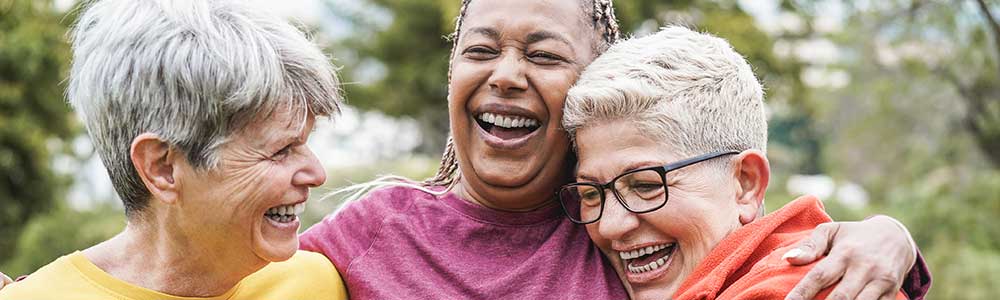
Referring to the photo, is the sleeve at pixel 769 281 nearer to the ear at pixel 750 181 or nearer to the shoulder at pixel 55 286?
the ear at pixel 750 181

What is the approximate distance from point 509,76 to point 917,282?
111 cm

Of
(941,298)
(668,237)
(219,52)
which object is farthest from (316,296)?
(941,298)

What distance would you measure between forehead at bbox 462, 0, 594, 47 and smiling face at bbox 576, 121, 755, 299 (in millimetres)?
312

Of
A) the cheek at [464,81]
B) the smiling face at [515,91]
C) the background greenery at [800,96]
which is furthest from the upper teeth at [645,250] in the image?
the background greenery at [800,96]

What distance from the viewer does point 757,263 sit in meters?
2.38

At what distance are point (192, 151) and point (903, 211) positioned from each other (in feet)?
32.9

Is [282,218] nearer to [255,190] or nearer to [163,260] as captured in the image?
[255,190]

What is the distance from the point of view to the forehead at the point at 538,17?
2746 millimetres

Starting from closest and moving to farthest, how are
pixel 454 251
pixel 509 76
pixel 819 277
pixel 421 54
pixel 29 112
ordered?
pixel 819 277, pixel 509 76, pixel 454 251, pixel 29 112, pixel 421 54

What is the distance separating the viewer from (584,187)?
264cm

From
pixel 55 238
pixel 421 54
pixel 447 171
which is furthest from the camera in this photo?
pixel 421 54

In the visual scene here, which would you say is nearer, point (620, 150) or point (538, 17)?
point (620, 150)

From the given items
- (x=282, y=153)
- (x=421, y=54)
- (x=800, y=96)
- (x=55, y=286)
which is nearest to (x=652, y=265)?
(x=282, y=153)

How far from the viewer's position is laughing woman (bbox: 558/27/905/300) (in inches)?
98.3
